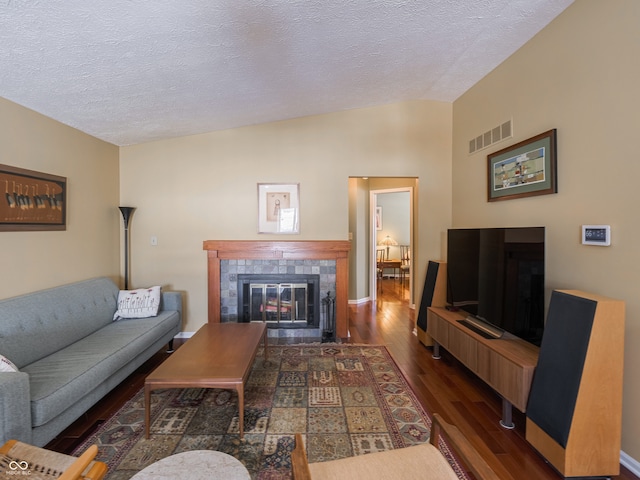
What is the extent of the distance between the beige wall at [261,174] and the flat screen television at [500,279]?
846mm

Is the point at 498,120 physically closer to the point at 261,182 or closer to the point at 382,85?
the point at 382,85

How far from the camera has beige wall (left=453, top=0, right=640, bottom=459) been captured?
166 cm

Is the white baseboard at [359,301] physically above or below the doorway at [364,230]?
below

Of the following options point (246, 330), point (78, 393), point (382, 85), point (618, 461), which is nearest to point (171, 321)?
point (246, 330)

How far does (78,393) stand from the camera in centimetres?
185

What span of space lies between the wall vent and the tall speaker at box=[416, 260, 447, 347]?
128 cm

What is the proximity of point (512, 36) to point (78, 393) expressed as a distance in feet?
13.2

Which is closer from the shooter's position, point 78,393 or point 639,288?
point 639,288

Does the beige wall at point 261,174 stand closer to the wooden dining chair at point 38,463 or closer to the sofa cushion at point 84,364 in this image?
the sofa cushion at point 84,364

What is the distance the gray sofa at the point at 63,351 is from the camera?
5.06ft

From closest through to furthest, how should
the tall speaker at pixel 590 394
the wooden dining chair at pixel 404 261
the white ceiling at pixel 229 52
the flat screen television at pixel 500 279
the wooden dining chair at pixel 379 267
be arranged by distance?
the tall speaker at pixel 590 394
the white ceiling at pixel 229 52
the flat screen television at pixel 500 279
the wooden dining chair at pixel 379 267
the wooden dining chair at pixel 404 261

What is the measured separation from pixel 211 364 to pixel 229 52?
2.18 meters

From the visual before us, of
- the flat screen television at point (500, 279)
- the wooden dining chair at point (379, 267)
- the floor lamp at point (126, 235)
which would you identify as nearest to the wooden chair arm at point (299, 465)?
the flat screen television at point (500, 279)

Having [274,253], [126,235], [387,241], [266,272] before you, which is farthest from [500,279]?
[387,241]
